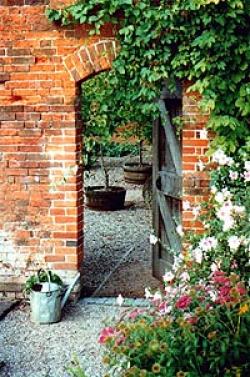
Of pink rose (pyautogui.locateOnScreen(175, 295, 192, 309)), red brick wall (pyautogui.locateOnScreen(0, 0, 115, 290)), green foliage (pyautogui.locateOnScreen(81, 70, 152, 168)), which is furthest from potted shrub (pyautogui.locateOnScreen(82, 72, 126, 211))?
pink rose (pyautogui.locateOnScreen(175, 295, 192, 309))

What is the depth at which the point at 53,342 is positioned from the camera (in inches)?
241

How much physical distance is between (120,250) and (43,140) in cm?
321

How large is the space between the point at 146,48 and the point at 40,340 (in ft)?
9.25

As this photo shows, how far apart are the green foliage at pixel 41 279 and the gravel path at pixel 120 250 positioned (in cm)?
69

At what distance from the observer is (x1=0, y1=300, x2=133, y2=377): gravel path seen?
5508mm

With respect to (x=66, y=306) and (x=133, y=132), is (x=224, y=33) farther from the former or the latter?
(x=133, y=132)

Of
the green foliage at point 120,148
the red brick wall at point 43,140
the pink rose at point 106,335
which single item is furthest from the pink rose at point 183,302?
the green foliage at point 120,148

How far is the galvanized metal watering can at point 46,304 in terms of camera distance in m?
6.57

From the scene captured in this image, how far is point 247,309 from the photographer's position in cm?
368

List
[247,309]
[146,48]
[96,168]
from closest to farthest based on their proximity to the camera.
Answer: [247,309], [146,48], [96,168]

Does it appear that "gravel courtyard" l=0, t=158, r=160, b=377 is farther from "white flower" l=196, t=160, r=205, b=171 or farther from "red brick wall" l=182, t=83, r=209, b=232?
"white flower" l=196, t=160, r=205, b=171

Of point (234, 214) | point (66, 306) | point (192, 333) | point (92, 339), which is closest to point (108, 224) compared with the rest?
point (66, 306)

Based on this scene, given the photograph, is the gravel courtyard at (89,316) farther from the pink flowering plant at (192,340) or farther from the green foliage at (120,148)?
the green foliage at (120,148)

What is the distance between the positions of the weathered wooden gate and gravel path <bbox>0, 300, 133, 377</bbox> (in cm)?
111
